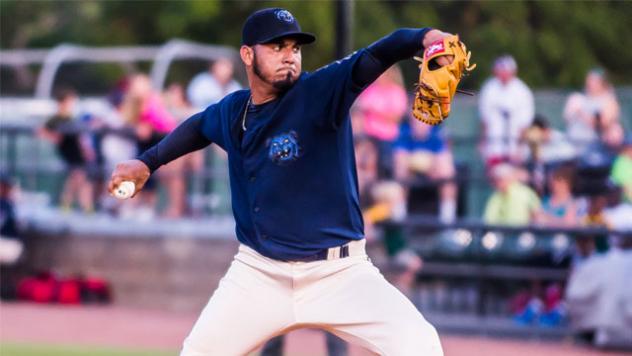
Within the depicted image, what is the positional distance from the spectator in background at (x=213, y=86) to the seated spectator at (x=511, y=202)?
11.1ft

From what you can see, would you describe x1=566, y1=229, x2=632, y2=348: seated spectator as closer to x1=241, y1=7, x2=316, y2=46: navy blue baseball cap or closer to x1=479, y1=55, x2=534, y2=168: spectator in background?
x1=479, y1=55, x2=534, y2=168: spectator in background

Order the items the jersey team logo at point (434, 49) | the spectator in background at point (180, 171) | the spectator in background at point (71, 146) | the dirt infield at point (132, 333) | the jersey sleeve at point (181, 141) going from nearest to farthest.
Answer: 1. the jersey team logo at point (434, 49)
2. the jersey sleeve at point (181, 141)
3. the dirt infield at point (132, 333)
4. the spectator in background at point (180, 171)
5. the spectator in background at point (71, 146)

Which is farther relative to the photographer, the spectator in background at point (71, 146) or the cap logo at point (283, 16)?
the spectator in background at point (71, 146)

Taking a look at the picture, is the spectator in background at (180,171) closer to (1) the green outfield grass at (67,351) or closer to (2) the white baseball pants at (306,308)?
(1) the green outfield grass at (67,351)

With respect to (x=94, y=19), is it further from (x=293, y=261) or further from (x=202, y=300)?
(x=293, y=261)

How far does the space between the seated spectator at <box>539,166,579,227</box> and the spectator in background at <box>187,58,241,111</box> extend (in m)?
3.83

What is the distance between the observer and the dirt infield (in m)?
11.7

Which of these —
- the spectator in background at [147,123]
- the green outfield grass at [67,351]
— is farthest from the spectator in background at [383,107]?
the green outfield grass at [67,351]

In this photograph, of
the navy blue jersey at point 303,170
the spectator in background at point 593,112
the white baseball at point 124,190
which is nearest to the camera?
the navy blue jersey at point 303,170

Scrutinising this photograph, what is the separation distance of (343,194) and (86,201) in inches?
374

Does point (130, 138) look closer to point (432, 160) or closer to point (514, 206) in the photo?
point (432, 160)

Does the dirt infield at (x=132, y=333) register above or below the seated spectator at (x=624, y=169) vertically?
below

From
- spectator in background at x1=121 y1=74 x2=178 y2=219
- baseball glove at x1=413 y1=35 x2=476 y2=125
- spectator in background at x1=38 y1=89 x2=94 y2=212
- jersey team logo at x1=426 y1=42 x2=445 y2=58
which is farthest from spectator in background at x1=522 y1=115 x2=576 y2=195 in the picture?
jersey team logo at x1=426 y1=42 x2=445 y2=58

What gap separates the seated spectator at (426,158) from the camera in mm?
13578
